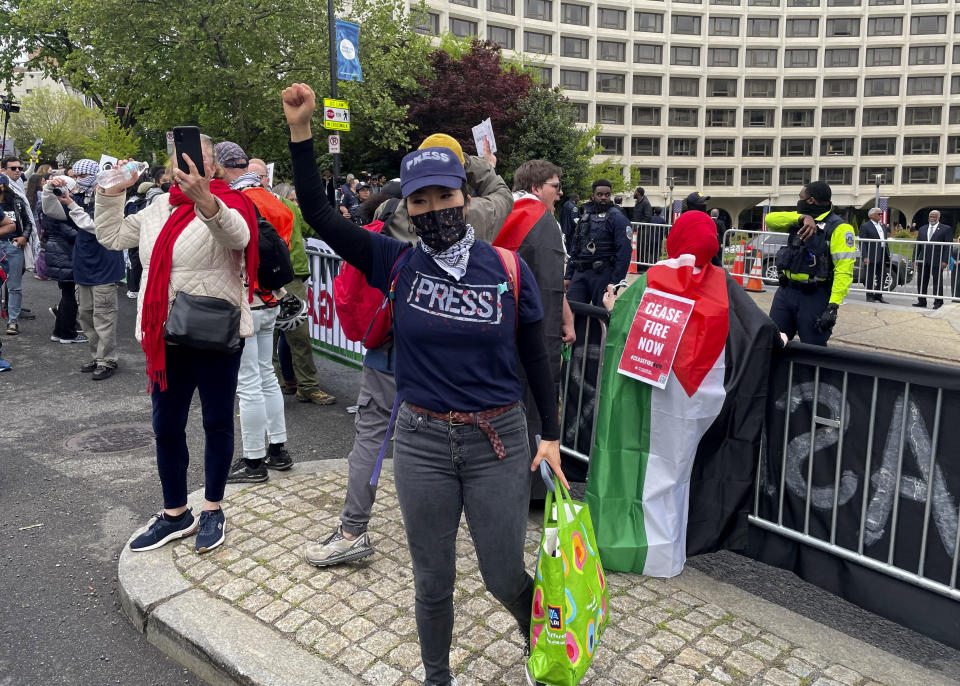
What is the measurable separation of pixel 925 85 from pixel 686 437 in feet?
262

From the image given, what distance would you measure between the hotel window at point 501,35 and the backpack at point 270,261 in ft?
205

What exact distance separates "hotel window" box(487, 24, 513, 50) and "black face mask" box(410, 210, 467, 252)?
211 ft

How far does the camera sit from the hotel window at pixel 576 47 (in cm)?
6750

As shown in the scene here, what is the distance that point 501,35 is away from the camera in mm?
63750

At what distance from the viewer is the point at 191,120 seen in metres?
26.8

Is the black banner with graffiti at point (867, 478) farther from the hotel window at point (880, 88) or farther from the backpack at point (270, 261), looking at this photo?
the hotel window at point (880, 88)

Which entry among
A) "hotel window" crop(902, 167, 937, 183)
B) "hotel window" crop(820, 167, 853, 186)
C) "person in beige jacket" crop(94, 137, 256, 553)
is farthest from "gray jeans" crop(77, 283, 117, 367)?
"hotel window" crop(902, 167, 937, 183)

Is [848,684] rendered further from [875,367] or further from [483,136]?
[483,136]

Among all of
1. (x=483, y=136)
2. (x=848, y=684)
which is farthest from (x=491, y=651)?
(x=483, y=136)

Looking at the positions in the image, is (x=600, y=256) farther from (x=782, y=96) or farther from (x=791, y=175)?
(x=782, y=96)

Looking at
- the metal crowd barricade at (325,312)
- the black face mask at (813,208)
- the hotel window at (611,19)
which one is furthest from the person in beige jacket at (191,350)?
the hotel window at (611,19)

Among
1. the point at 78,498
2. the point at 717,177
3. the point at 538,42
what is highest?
the point at 538,42

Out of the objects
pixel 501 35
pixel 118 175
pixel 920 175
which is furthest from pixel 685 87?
pixel 118 175

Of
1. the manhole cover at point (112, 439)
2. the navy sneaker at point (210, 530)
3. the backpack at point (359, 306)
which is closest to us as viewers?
the backpack at point (359, 306)
